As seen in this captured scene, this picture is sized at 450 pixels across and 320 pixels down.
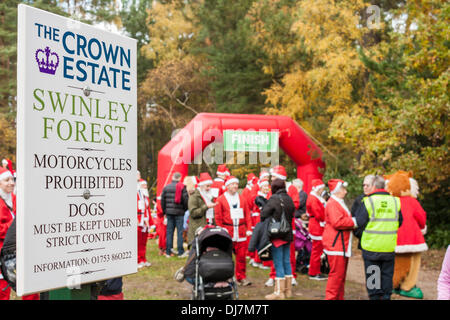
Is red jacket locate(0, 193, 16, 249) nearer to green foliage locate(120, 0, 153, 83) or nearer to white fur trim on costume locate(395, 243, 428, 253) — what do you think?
white fur trim on costume locate(395, 243, 428, 253)

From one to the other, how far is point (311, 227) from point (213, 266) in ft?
10.7

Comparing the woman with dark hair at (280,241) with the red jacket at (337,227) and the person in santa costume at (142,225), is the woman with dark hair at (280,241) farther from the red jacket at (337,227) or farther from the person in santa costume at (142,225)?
the person in santa costume at (142,225)

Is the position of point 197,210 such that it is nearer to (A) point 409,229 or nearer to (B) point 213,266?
(B) point 213,266

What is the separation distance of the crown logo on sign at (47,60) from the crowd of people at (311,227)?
277 centimetres

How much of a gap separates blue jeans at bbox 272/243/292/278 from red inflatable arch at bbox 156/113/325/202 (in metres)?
7.18

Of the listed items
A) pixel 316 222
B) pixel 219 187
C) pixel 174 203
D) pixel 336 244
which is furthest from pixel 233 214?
pixel 219 187

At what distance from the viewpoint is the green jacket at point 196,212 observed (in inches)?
348

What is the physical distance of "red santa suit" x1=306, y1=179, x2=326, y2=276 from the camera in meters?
8.45

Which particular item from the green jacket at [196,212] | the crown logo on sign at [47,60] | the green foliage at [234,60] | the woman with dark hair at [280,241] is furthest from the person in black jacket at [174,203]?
the green foliage at [234,60]

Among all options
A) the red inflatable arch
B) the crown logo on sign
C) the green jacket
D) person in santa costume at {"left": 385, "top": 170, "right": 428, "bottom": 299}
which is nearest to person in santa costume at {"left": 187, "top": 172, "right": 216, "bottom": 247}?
the green jacket

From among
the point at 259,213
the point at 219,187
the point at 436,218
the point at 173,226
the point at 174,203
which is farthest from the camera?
the point at 436,218

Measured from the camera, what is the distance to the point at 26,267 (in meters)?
1.76

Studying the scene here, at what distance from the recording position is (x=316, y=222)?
28.4 ft

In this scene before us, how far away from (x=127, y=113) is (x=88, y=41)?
35 cm
